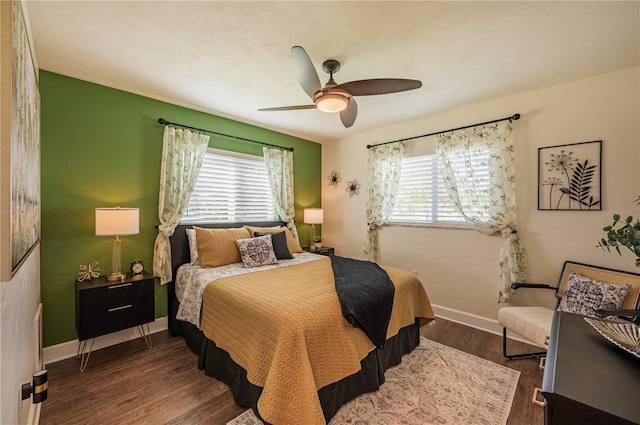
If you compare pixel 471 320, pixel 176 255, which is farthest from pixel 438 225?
pixel 176 255

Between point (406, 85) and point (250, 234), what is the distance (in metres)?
2.50

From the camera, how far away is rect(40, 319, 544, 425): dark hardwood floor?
1.79 metres

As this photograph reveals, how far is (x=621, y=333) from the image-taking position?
3.60 ft

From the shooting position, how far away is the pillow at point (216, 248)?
2971 mm

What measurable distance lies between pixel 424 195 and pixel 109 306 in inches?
150

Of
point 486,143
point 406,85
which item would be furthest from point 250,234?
point 486,143

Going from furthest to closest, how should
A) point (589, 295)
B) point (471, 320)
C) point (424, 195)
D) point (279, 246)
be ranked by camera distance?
1. point (424, 195)
2. point (279, 246)
3. point (471, 320)
4. point (589, 295)

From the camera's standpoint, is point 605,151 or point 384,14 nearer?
point 384,14

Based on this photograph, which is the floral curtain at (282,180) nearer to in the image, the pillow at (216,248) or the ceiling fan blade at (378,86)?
the pillow at (216,248)

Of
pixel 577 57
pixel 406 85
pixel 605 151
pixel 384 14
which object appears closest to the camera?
pixel 384 14

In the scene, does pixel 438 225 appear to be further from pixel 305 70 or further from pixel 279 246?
pixel 305 70

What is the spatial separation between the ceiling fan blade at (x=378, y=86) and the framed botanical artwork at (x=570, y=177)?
1932mm

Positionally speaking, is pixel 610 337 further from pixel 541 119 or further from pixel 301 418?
pixel 541 119

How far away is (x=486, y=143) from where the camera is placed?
10.3ft
